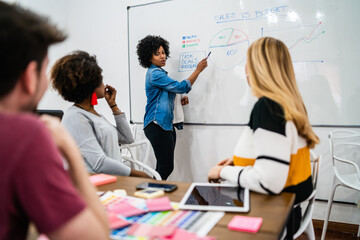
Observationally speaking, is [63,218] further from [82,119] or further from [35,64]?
[82,119]

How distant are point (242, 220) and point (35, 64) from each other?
0.63m

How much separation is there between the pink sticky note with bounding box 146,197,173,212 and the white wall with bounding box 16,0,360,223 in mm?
1793

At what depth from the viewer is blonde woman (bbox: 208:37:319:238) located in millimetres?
992

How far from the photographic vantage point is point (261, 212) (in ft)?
2.74

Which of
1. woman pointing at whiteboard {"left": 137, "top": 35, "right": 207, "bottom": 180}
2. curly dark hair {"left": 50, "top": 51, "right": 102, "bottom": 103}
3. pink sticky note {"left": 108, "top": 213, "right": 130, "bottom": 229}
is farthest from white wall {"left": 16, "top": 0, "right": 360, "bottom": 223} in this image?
pink sticky note {"left": 108, "top": 213, "right": 130, "bottom": 229}

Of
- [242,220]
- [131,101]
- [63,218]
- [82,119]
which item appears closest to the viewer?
[63,218]

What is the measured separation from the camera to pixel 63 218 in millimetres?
444

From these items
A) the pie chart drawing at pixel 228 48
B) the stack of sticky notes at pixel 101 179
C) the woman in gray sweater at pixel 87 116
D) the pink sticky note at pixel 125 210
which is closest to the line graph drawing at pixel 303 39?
the pie chart drawing at pixel 228 48

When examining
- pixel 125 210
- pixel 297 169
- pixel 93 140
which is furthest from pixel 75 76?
pixel 297 169

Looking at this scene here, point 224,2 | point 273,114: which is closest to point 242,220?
point 273,114

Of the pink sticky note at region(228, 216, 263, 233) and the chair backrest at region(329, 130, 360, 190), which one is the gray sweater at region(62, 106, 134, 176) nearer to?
the pink sticky note at region(228, 216, 263, 233)

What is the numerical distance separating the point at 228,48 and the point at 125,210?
2046 mm

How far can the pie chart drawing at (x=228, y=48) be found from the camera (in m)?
2.53

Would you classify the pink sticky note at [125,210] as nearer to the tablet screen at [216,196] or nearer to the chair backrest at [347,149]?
the tablet screen at [216,196]
